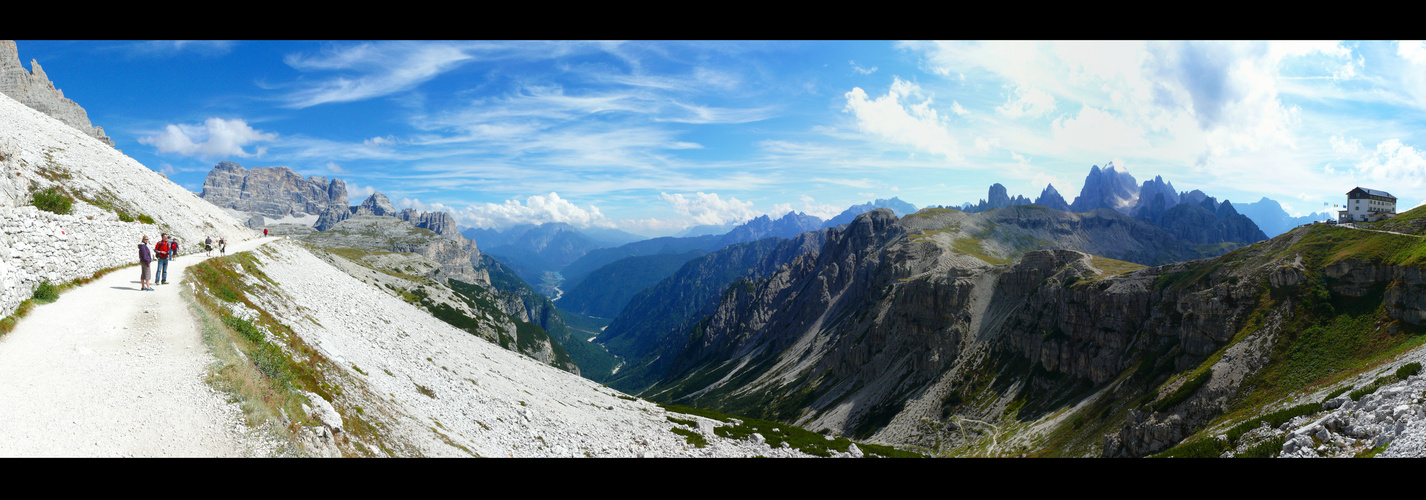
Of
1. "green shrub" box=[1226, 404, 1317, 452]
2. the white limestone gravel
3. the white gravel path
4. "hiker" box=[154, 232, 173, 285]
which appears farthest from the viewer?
"green shrub" box=[1226, 404, 1317, 452]

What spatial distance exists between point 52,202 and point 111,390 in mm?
27016

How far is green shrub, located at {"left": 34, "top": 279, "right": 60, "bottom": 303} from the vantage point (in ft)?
64.7

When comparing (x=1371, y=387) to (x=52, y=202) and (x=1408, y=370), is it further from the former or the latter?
(x=52, y=202)

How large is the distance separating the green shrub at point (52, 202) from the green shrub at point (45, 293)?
37.0 ft

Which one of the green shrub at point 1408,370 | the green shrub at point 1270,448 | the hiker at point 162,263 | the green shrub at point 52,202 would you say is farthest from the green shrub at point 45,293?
the green shrub at point 1408,370

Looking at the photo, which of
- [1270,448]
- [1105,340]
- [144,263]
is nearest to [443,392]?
[144,263]

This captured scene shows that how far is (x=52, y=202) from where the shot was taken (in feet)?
96.3

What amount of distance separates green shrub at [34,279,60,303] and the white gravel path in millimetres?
662

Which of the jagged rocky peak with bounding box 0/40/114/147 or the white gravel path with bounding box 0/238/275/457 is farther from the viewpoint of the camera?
the jagged rocky peak with bounding box 0/40/114/147

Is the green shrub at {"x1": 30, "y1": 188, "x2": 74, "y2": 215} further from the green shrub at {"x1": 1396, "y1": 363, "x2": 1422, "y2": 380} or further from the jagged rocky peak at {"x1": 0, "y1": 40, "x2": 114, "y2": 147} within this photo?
the jagged rocky peak at {"x1": 0, "y1": 40, "x2": 114, "y2": 147}

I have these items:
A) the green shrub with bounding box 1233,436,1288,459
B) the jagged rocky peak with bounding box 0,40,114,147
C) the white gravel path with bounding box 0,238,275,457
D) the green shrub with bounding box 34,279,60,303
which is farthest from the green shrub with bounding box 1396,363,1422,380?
the jagged rocky peak with bounding box 0,40,114,147
